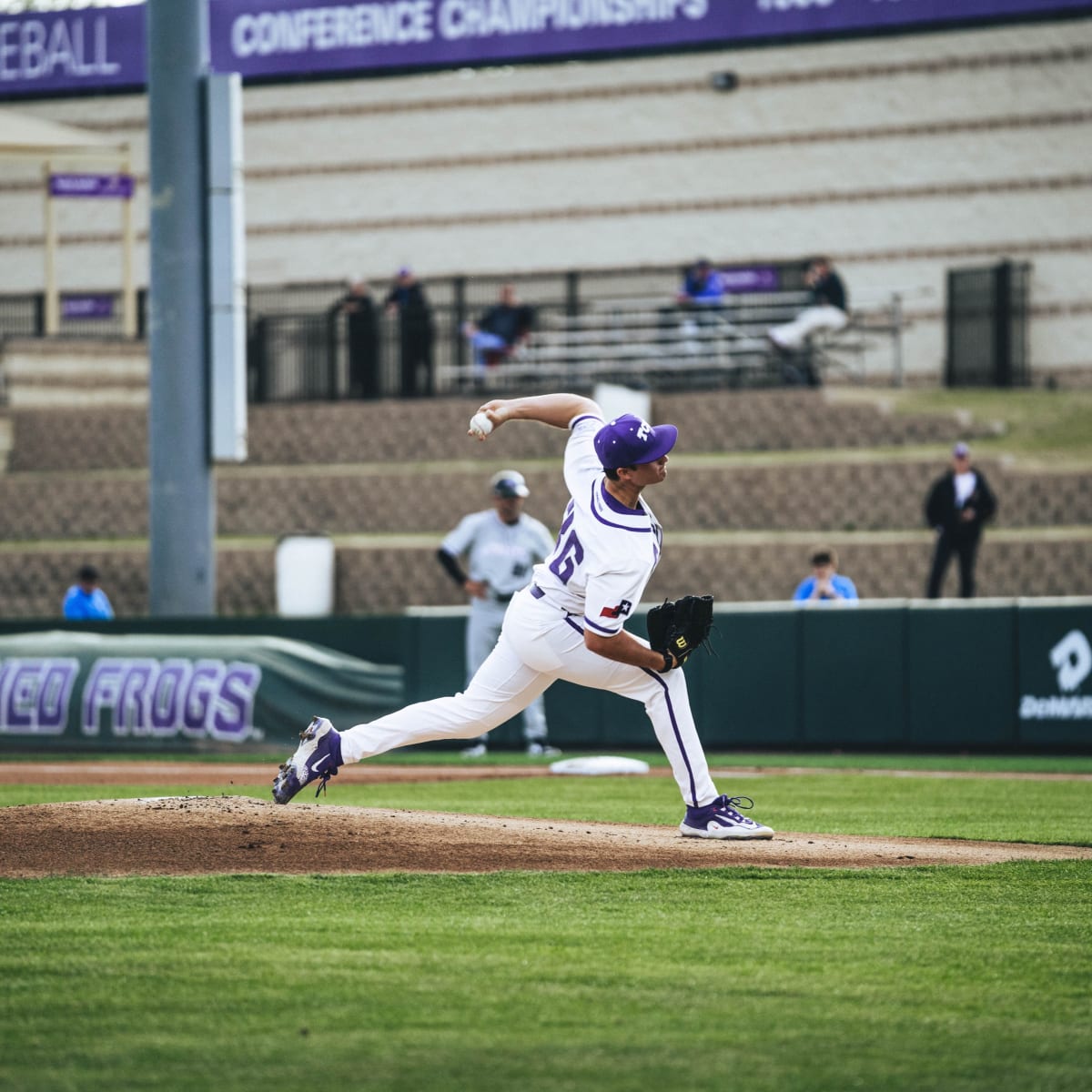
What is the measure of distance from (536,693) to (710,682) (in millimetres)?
8190

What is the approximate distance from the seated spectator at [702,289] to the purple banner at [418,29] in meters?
5.19

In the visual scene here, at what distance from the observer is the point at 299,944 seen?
6.08 metres

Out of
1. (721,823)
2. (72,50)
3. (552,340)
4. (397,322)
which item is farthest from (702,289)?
(721,823)

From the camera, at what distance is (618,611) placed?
7.92 metres

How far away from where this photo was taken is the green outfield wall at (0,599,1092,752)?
15.9 metres

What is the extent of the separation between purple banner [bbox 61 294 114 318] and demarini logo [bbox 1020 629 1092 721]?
2169 cm

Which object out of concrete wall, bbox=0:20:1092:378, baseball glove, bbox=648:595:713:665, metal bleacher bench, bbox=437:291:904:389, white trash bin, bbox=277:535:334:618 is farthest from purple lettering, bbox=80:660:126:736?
concrete wall, bbox=0:20:1092:378

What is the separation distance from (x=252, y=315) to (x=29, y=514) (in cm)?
651

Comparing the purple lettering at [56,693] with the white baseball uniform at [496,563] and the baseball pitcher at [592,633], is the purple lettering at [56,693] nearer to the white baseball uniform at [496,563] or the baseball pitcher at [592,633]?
the white baseball uniform at [496,563]

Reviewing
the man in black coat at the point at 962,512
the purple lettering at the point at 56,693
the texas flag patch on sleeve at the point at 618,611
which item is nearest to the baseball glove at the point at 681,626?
the texas flag patch on sleeve at the point at 618,611

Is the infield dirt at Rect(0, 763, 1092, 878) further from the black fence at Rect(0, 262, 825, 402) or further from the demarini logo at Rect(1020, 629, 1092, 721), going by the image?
the black fence at Rect(0, 262, 825, 402)

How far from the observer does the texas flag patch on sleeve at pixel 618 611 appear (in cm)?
786

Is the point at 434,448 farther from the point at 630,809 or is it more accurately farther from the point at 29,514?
the point at 630,809

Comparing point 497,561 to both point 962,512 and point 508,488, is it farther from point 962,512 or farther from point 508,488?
point 962,512
